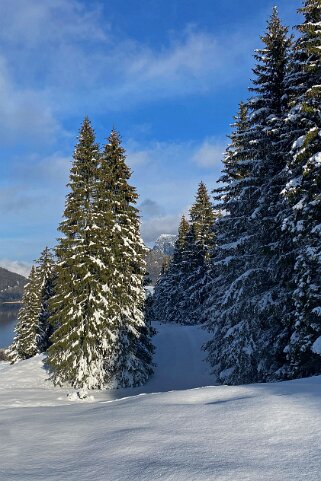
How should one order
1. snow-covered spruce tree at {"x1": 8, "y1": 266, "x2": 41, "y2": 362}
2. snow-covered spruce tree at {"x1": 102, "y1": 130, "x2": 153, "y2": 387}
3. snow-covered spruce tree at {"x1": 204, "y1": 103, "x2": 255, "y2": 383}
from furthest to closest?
1. snow-covered spruce tree at {"x1": 8, "y1": 266, "x2": 41, "y2": 362}
2. snow-covered spruce tree at {"x1": 102, "y1": 130, "x2": 153, "y2": 387}
3. snow-covered spruce tree at {"x1": 204, "y1": 103, "x2": 255, "y2": 383}

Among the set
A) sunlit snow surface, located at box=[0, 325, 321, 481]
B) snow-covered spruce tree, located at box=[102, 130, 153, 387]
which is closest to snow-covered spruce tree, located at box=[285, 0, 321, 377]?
sunlit snow surface, located at box=[0, 325, 321, 481]

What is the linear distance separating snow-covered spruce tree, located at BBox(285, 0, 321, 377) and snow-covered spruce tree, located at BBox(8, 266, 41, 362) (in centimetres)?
3021

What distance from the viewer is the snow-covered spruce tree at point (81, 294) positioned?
2056 cm

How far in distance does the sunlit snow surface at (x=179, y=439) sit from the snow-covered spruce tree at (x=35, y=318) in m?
31.2

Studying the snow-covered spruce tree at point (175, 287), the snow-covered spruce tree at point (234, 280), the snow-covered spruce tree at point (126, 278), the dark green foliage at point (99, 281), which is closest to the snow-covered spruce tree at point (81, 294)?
the dark green foliage at point (99, 281)

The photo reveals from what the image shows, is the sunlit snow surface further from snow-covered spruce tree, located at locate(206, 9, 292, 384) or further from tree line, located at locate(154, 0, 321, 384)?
snow-covered spruce tree, located at locate(206, 9, 292, 384)

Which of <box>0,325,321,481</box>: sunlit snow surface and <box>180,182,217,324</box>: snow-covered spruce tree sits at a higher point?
<box>180,182,217,324</box>: snow-covered spruce tree

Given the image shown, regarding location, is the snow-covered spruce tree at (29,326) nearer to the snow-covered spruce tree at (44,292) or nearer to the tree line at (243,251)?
the snow-covered spruce tree at (44,292)

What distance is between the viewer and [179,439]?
187 inches

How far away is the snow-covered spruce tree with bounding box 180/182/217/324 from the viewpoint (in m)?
43.1

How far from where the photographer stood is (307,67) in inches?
503

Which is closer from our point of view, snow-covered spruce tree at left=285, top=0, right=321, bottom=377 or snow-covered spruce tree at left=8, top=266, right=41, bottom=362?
snow-covered spruce tree at left=285, top=0, right=321, bottom=377

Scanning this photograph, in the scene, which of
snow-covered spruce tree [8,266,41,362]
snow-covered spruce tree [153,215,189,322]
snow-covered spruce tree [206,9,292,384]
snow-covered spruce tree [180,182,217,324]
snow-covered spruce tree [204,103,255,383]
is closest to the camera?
snow-covered spruce tree [206,9,292,384]

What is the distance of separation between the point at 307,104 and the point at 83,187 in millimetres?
13585
